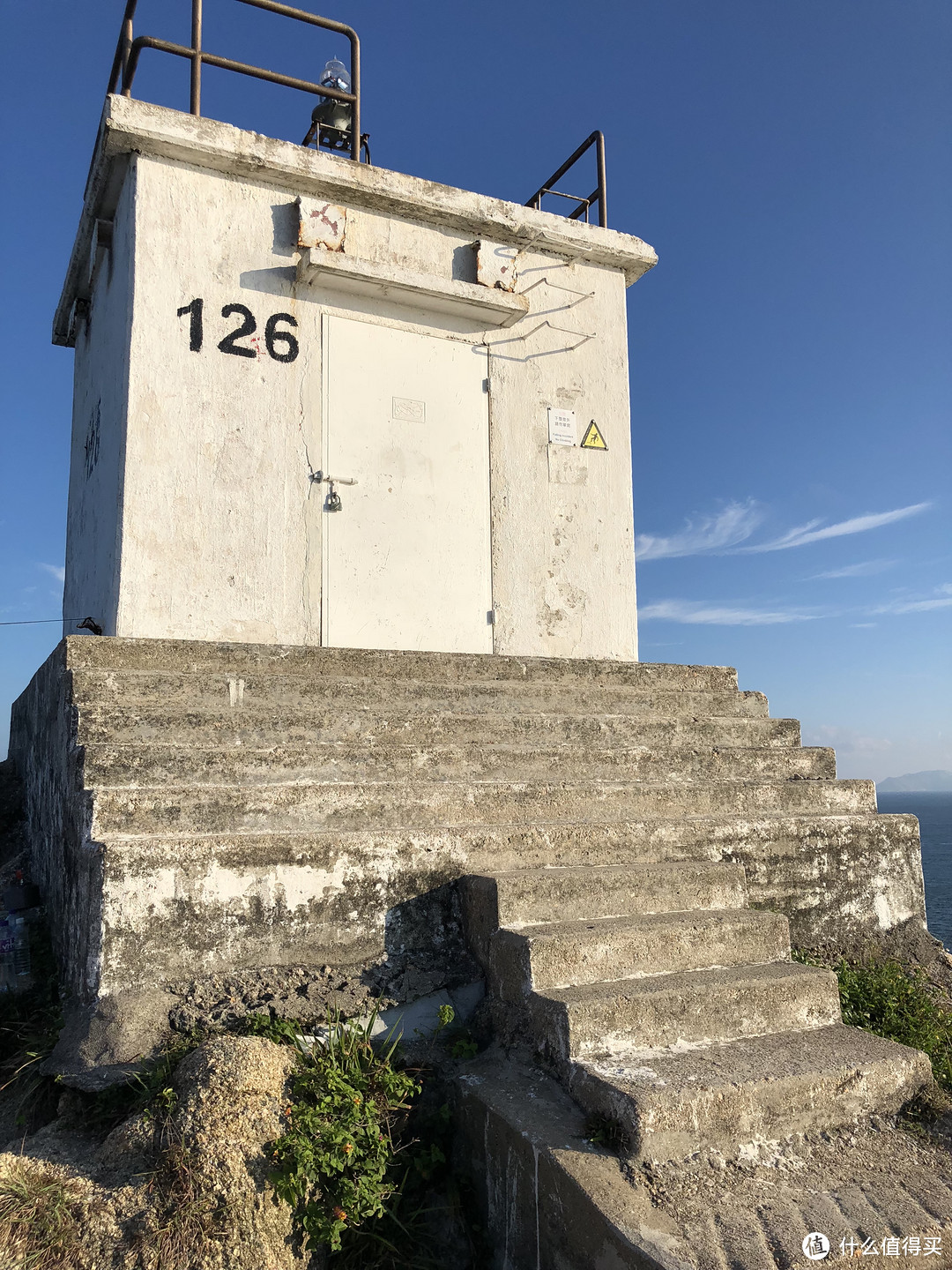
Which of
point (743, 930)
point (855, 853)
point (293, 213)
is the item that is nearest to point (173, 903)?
point (743, 930)

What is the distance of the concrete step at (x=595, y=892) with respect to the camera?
349 cm

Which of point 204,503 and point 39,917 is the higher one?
point 204,503

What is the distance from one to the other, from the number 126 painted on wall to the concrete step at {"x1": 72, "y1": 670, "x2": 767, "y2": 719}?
8.43 feet

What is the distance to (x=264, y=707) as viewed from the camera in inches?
173

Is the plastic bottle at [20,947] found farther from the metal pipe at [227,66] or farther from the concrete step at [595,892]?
the metal pipe at [227,66]

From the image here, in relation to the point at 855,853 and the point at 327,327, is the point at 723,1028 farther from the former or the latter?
the point at 327,327

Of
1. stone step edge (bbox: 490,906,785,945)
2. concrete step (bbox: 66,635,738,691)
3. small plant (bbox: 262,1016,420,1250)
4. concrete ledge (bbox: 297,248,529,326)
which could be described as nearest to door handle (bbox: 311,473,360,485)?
concrete ledge (bbox: 297,248,529,326)

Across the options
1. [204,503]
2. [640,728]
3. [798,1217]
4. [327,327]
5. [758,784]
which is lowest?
[798,1217]

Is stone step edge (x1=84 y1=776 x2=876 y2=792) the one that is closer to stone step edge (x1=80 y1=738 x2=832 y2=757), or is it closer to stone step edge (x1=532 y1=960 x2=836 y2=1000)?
stone step edge (x1=80 y1=738 x2=832 y2=757)

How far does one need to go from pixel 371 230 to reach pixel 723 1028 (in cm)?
577

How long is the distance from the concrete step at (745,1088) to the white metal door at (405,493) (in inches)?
149

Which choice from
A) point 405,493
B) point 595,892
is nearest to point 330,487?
point 405,493

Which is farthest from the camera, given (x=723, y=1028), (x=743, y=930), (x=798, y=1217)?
(x=743, y=930)

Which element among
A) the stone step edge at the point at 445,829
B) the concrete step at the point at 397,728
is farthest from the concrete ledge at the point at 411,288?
the stone step edge at the point at 445,829
